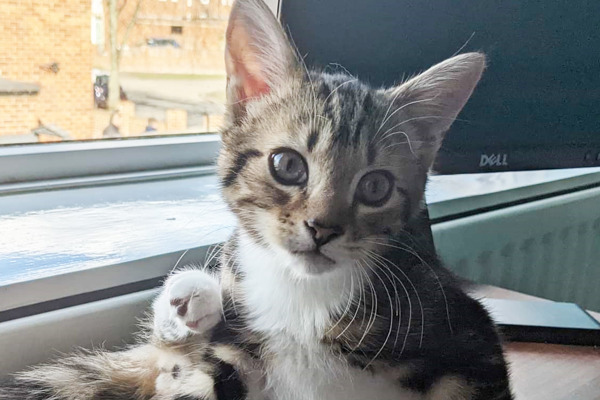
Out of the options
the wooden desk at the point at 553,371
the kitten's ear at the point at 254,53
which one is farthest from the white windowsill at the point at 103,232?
the wooden desk at the point at 553,371

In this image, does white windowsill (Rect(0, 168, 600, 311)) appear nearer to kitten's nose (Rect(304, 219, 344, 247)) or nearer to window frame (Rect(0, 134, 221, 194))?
window frame (Rect(0, 134, 221, 194))

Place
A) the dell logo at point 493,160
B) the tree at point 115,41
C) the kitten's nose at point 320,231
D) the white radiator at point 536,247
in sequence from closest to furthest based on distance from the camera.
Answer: the kitten's nose at point 320,231 < the dell logo at point 493,160 < the tree at point 115,41 < the white radiator at point 536,247

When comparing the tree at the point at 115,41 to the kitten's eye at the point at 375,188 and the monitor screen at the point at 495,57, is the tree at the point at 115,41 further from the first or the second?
the kitten's eye at the point at 375,188

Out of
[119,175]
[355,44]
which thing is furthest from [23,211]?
[355,44]

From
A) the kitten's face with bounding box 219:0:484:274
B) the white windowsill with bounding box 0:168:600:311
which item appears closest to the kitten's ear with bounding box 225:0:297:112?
the kitten's face with bounding box 219:0:484:274

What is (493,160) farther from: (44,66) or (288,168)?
(44,66)

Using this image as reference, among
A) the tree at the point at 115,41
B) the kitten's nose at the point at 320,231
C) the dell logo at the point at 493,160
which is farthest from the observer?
the tree at the point at 115,41
